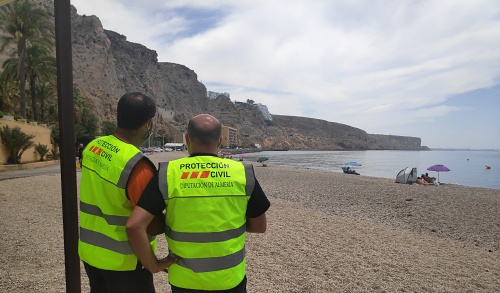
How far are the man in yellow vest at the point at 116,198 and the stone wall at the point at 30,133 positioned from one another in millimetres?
20530

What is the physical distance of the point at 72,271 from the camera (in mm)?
2199

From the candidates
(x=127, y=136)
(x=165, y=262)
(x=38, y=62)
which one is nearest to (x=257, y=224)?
(x=165, y=262)

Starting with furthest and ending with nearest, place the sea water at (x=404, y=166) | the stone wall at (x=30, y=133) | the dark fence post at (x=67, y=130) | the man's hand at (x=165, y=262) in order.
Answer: the sea water at (x=404, y=166) → the stone wall at (x=30, y=133) → the dark fence post at (x=67, y=130) → the man's hand at (x=165, y=262)

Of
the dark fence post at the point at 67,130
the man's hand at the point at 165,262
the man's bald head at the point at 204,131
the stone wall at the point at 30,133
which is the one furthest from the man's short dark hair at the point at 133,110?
the stone wall at the point at 30,133

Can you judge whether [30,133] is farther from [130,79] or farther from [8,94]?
[130,79]

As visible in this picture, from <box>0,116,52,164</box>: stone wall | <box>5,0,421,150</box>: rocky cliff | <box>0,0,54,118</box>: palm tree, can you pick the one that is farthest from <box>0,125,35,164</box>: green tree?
<box>5,0,421,150</box>: rocky cliff

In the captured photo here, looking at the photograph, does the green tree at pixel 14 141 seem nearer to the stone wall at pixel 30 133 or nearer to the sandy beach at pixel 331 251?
the stone wall at pixel 30 133

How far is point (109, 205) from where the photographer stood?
6.15 feet

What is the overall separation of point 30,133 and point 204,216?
2439cm

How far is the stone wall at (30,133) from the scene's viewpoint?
18.8 m

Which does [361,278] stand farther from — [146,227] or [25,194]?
[25,194]

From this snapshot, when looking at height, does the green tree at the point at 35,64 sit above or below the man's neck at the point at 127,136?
above

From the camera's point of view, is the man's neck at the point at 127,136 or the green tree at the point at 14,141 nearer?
the man's neck at the point at 127,136

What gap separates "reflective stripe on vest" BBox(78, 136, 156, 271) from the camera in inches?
72.6
